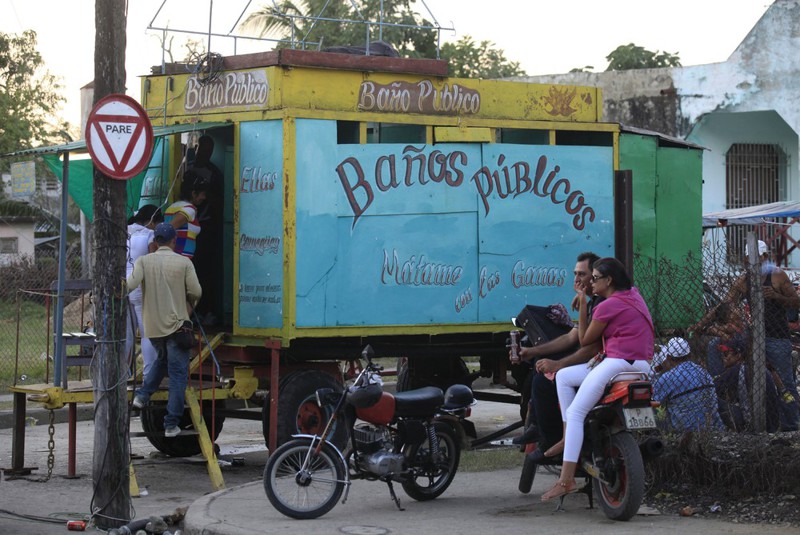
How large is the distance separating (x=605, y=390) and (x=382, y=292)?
3.53m

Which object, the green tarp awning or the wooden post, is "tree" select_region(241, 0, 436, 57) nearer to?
the green tarp awning

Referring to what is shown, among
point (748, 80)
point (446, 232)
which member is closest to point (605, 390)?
point (446, 232)

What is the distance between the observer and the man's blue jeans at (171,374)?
33.4 feet

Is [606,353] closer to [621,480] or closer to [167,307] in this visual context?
[621,480]

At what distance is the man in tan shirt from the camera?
400 inches

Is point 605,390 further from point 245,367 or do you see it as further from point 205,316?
A: point 205,316

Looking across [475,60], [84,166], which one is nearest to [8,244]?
[475,60]

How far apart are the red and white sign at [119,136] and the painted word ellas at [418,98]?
8.88 ft

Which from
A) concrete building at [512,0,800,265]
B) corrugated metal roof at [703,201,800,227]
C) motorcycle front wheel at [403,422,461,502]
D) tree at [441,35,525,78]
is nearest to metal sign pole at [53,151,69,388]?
motorcycle front wheel at [403,422,461,502]

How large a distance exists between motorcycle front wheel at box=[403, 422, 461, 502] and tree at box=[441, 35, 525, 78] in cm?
3251

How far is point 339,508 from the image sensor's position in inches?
335

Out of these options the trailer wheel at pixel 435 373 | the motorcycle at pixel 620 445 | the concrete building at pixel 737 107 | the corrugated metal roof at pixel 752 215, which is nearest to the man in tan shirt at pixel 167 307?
the trailer wheel at pixel 435 373

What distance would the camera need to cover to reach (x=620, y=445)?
766cm

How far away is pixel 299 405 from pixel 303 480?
2791mm
